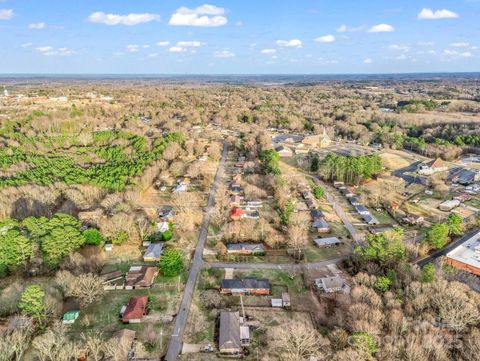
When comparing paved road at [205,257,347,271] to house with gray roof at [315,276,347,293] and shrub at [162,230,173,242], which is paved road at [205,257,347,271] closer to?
house with gray roof at [315,276,347,293]

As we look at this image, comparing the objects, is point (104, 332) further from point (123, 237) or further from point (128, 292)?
point (123, 237)

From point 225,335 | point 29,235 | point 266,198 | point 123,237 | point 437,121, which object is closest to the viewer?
point 225,335

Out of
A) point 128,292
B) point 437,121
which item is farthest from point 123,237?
point 437,121

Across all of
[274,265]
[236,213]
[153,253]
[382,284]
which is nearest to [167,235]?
[153,253]

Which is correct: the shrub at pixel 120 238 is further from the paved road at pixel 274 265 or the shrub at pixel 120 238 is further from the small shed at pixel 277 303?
the small shed at pixel 277 303

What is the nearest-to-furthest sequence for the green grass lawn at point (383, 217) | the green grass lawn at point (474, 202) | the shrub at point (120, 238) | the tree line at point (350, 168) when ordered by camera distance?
the shrub at point (120, 238) < the green grass lawn at point (383, 217) < the green grass lawn at point (474, 202) < the tree line at point (350, 168)

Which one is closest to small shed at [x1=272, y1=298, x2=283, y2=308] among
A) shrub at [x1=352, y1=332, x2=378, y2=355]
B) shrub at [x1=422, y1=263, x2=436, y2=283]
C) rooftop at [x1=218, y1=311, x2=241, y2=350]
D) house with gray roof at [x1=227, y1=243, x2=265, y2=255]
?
rooftop at [x1=218, y1=311, x2=241, y2=350]

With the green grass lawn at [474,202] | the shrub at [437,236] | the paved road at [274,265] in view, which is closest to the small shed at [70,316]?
the paved road at [274,265]

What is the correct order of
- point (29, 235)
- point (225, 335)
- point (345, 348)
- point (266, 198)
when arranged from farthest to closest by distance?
1. point (266, 198)
2. point (29, 235)
3. point (225, 335)
4. point (345, 348)
